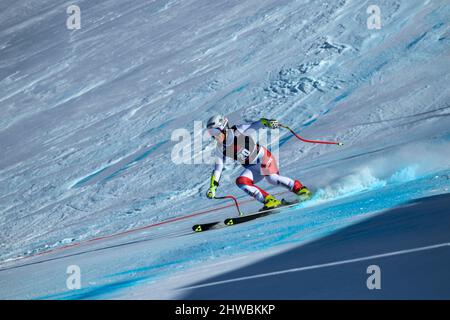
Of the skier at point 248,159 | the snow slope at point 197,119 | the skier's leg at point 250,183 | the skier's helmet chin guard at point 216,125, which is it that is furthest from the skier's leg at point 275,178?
the skier's helmet chin guard at point 216,125

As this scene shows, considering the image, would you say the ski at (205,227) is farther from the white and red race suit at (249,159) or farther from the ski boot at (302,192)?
the ski boot at (302,192)

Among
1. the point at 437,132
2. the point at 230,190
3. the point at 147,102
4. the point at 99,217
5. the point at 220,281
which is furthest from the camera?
the point at 147,102

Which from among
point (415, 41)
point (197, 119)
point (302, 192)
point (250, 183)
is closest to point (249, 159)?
point (250, 183)

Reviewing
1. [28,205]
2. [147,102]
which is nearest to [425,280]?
[28,205]

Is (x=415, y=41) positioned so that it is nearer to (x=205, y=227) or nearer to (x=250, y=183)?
(x=250, y=183)
